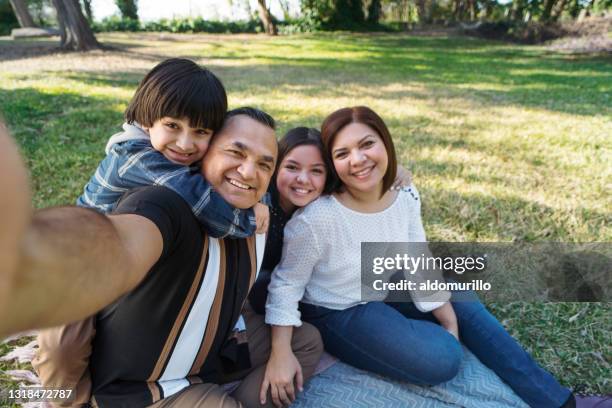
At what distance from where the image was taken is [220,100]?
5.74ft

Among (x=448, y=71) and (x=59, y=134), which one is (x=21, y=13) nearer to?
(x=448, y=71)

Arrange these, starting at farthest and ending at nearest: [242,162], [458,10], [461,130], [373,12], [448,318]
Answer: [458,10], [373,12], [461,130], [448,318], [242,162]

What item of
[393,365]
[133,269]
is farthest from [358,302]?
[133,269]

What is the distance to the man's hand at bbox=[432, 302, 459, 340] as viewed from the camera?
7.66 ft

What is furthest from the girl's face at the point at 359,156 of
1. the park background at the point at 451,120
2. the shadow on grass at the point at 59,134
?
the shadow on grass at the point at 59,134

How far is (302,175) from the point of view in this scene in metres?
2.12

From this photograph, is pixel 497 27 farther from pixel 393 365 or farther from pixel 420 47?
pixel 393 365

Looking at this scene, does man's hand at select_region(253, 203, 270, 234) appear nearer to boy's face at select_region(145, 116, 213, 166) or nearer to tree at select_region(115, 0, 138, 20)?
boy's face at select_region(145, 116, 213, 166)

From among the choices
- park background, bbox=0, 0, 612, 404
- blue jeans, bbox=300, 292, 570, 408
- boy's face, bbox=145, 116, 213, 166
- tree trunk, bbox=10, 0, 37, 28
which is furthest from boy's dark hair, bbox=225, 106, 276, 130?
tree trunk, bbox=10, 0, 37, 28

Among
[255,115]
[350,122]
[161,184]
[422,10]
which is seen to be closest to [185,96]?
[255,115]

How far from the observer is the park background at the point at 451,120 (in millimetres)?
2688

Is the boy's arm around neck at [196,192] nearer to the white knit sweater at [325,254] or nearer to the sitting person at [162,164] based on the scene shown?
the sitting person at [162,164]

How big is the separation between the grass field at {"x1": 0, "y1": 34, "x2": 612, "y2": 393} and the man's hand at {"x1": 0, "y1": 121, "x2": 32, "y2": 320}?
2510mm

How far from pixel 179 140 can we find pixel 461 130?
491cm
